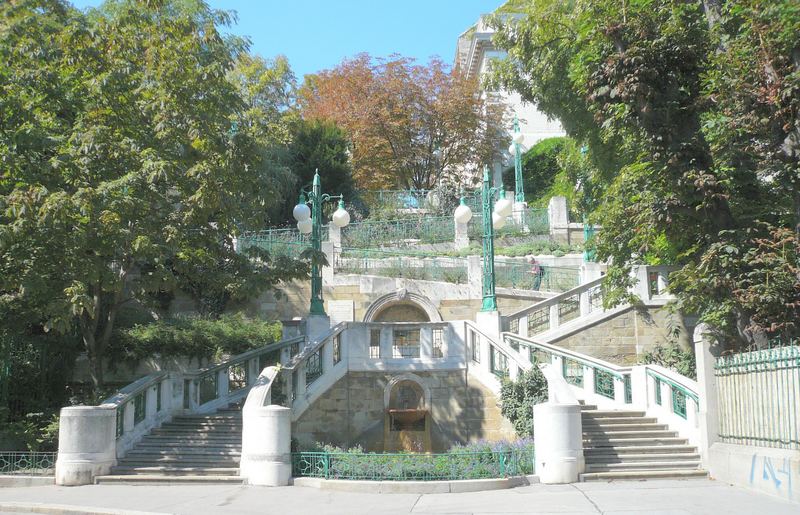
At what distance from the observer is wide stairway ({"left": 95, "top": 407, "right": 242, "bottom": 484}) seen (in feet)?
44.4

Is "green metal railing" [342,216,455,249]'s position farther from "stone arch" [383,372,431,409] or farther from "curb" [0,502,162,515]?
"curb" [0,502,162,515]

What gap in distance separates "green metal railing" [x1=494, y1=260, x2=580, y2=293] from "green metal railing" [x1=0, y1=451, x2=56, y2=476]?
631 inches

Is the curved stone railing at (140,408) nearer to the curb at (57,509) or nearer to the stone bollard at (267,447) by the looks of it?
the curb at (57,509)

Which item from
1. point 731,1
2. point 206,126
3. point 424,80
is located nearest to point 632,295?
point 731,1

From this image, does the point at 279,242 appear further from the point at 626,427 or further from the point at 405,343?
the point at 626,427

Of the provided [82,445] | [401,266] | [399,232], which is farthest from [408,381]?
[399,232]

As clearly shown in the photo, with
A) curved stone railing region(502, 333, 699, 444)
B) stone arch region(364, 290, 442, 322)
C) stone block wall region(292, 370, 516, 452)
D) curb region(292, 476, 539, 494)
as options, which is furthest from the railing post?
curb region(292, 476, 539, 494)

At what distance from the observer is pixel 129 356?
18844 mm

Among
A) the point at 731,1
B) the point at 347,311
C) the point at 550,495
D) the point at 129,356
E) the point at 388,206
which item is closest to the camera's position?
the point at 550,495

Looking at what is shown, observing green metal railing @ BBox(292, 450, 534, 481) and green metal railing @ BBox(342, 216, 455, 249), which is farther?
green metal railing @ BBox(342, 216, 455, 249)

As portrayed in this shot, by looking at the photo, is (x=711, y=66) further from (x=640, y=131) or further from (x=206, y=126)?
(x=206, y=126)

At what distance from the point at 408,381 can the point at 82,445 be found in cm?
709

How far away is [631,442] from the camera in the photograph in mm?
14469

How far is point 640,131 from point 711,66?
1.69 m
